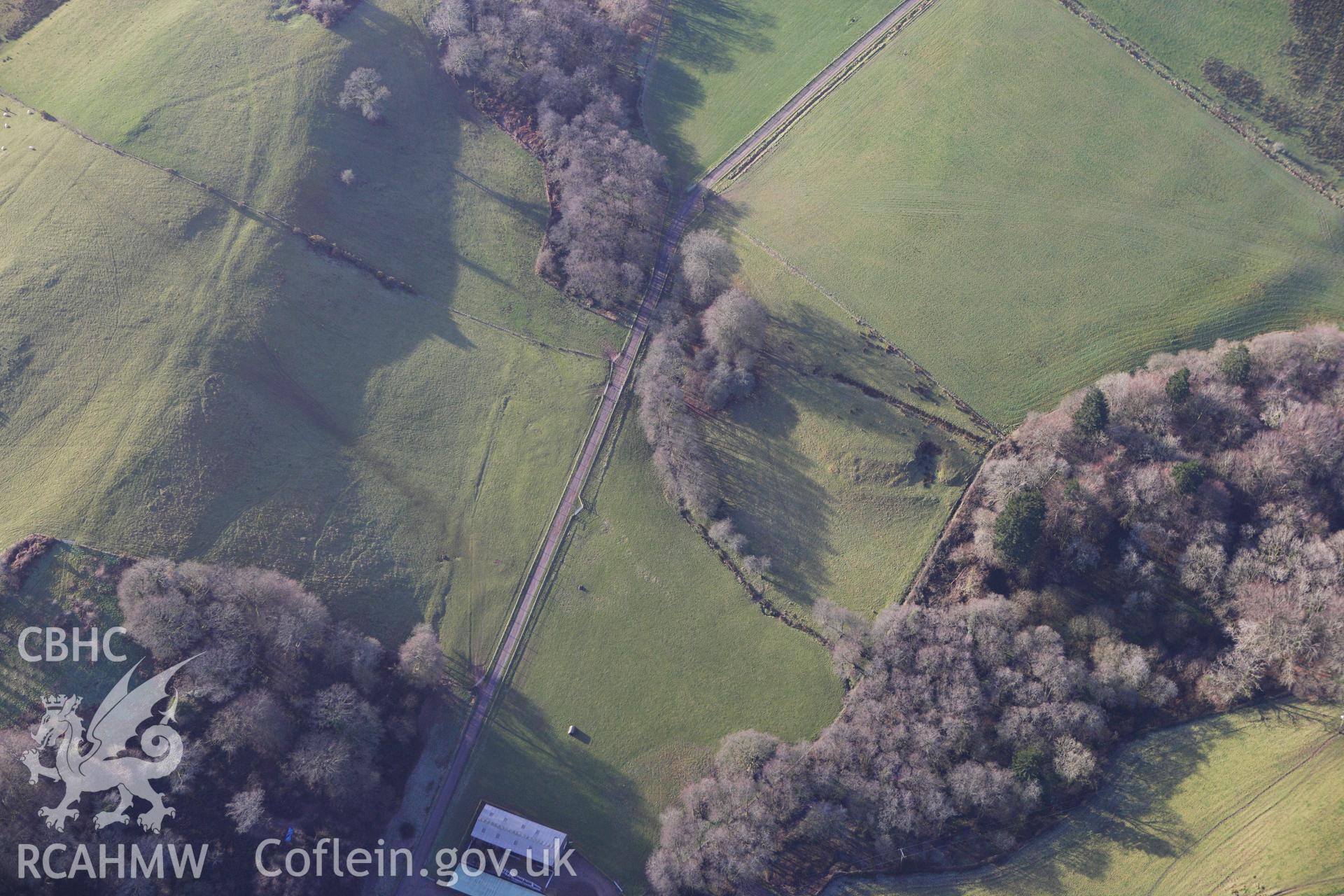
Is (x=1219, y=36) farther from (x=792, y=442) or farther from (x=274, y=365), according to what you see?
(x=274, y=365)

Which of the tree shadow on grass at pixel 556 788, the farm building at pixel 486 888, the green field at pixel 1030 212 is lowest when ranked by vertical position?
the farm building at pixel 486 888

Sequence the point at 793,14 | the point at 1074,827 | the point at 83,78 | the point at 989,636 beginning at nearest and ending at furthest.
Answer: the point at 1074,827, the point at 989,636, the point at 83,78, the point at 793,14

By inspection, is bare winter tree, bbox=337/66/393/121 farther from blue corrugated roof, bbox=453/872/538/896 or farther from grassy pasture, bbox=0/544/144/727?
blue corrugated roof, bbox=453/872/538/896

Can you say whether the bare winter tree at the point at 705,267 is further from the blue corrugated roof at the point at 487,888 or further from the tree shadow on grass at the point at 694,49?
the blue corrugated roof at the point at 487,888

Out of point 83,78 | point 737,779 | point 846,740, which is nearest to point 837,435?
point 846,740

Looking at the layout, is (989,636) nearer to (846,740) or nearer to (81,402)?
(846,740)

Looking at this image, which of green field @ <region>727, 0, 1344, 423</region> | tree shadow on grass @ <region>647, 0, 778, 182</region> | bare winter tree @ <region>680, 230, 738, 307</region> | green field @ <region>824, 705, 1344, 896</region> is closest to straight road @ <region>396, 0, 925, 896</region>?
green field @ <region>727, 0, 1344, 423</region>

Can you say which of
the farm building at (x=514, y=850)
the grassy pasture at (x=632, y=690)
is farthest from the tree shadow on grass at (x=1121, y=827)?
the farm building at (x=514, y=850)
